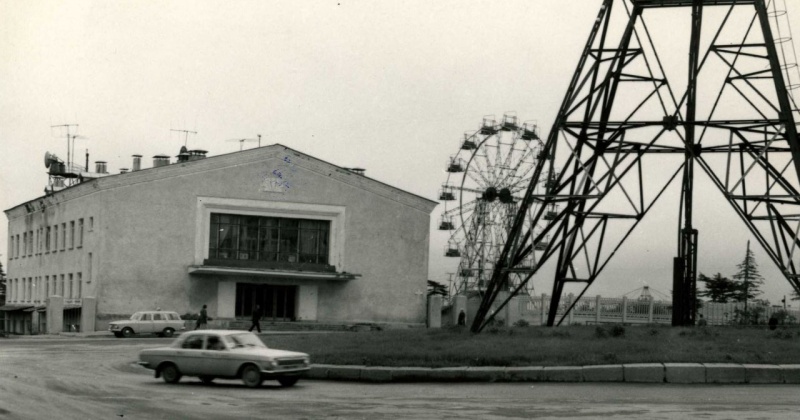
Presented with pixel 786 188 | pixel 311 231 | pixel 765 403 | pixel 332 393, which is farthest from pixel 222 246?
pixel 765 403

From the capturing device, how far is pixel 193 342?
80.2 ft

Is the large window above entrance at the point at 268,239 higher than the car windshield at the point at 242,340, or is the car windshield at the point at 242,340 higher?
the large window above entrance at the point at 268,239

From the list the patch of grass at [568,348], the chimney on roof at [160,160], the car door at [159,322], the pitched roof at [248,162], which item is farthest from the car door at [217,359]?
the chimney on roof at [160,160]

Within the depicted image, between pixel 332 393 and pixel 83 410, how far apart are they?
5.15 meters

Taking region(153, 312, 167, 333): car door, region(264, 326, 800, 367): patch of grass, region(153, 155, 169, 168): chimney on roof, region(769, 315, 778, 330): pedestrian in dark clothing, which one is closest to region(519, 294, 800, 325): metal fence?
region(769, 315, 778, 330): pedestrian in dark clothing

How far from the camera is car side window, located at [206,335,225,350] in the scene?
78.9ft

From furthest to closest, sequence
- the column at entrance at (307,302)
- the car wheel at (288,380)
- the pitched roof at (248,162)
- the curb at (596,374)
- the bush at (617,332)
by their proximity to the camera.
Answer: the column at entrance at (307,302), the pitched roof at (248,162), the bush at (617,332), the car wheel at (288,380), the curb at (596,374)

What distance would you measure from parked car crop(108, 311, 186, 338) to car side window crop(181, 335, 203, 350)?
92.9 feet

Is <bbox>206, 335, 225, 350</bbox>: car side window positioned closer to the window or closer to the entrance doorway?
the entrance doorway

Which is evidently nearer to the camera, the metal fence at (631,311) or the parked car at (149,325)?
the metal fence at (631,311)

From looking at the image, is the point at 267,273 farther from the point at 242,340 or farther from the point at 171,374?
the point at 242,340

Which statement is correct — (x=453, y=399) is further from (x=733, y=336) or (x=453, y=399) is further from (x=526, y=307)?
(x=526, y=307)

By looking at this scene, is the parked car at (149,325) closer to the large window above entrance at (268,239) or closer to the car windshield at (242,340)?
the large window above entrance at (268,239)

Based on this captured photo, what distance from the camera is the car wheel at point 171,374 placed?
24344 millimetres
